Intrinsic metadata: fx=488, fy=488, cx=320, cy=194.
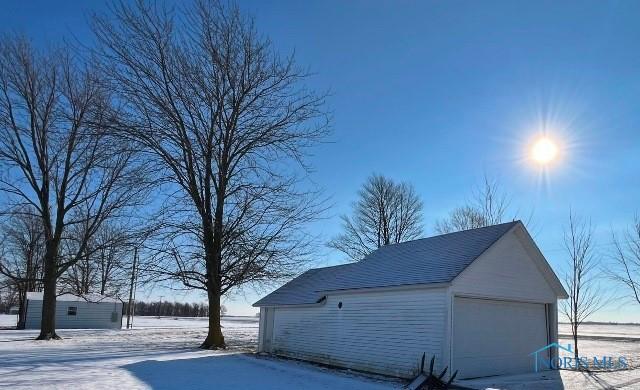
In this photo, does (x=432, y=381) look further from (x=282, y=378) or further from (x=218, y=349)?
(x=218, y=349)

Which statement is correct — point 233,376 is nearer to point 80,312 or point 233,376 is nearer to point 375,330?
point 375,330

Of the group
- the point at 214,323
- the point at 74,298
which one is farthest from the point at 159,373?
the point at 74,298

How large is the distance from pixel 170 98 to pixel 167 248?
7.02 m

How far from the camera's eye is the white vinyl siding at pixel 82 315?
42.3 m

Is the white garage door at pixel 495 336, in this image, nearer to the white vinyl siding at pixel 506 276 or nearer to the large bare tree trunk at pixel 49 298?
the white vinyl siding at pixel 506 276

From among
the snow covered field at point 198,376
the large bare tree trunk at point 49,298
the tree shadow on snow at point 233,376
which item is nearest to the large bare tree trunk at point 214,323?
the snow covered field at point 198,376

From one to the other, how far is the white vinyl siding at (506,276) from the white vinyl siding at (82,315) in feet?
127

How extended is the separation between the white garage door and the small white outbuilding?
3537 centimetres

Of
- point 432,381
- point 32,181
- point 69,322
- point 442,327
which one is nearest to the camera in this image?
point 432,381

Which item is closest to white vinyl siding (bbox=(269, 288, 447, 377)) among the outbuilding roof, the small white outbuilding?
the small white outbuilding

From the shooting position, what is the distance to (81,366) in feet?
49.7

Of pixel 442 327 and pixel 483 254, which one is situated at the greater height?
pixel 483 254

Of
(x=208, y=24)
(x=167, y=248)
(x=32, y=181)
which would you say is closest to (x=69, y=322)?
(x=32, y=181)

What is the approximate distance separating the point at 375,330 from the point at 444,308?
3.09 metres
